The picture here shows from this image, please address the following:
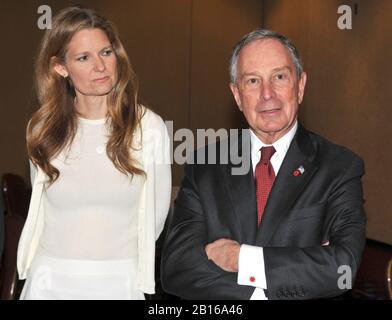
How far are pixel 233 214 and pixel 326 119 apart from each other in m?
7.60

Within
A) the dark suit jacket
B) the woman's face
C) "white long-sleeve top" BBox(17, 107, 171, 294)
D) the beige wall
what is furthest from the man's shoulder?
the beige wall

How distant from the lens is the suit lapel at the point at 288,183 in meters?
1.93

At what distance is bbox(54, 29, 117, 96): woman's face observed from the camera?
88.2 inches

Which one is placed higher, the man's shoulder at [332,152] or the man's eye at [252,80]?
the man's eye at [252,80]

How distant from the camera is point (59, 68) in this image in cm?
237

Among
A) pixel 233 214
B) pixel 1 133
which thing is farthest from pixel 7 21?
pixel 233 214

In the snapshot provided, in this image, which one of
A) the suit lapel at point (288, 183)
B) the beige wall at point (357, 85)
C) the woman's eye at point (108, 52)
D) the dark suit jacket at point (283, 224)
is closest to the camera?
the dark suit jacket at point (283, 224)

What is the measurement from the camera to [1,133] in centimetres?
895

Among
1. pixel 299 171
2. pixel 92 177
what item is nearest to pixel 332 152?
pixel 299 171

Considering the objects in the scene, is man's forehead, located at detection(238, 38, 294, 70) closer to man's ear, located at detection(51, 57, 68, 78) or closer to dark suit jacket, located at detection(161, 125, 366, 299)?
dark suit jacket, located at detection(161, 125, 366, 299)

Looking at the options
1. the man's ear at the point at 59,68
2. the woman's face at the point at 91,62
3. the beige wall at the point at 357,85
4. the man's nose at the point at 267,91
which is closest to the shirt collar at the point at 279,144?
the man's nose at the point at 267,91

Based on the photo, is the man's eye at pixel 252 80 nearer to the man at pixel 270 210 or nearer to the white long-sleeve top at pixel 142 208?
the man at pixel 270 210

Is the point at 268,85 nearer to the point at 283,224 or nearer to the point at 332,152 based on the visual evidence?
the point at 332,152
